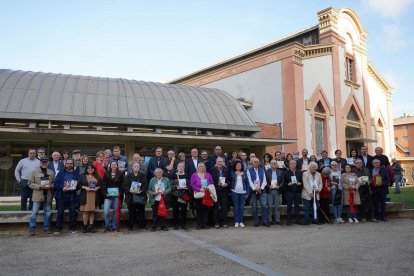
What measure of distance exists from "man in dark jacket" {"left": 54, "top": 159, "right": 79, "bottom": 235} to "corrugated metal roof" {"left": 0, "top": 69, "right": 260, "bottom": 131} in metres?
8.95

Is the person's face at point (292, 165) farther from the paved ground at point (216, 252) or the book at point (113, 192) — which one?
the book at point (113, 192)

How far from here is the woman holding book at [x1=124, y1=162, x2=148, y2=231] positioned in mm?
8875

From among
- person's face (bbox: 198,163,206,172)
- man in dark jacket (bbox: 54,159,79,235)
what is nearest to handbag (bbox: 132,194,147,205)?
man in dark jacket (bbox: 54,159,79,235)

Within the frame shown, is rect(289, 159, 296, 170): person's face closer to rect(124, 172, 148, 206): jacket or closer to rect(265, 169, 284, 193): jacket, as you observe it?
rect(265, 169, 284, 193): jacket

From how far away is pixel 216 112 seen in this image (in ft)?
70.6

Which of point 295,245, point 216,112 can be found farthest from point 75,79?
point 295,245

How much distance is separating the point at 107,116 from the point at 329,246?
13.7 metres

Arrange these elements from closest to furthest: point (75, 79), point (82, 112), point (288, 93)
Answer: point (82, 112), point (75, 79), point (288, 93)

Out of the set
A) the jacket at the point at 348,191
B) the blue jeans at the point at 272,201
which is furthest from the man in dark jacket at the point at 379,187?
the blue jeans at the point at 272,201

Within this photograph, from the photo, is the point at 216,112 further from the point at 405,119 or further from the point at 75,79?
the point at 405,119

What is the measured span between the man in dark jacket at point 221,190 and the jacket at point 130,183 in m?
1.93

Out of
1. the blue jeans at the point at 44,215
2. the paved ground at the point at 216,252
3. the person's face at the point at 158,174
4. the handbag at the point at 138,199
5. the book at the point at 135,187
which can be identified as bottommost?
the paved ground at the point at 216,252

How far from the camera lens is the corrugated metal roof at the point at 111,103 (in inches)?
679

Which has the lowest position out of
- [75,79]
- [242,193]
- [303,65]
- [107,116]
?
[242,193]
